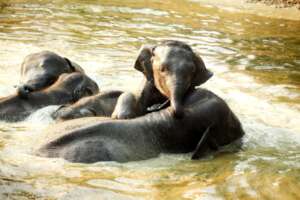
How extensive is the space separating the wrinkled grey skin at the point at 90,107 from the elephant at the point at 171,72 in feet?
1.44

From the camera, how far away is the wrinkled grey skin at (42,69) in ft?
31.5

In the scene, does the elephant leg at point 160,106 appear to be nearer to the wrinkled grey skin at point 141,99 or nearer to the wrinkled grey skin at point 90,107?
the wrinkled grey skin at point 141,99

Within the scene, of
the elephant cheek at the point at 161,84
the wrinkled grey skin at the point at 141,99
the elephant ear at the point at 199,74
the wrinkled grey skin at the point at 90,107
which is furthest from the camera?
the wrinkled grey skin at the point at 90,107

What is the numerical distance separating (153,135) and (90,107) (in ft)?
4.69

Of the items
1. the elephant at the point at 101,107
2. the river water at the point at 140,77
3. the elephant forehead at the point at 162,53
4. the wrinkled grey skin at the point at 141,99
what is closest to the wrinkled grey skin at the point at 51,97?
the river water at the point at 140,77

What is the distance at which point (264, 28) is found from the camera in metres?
19.2

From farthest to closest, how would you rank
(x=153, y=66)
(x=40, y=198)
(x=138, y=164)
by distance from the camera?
(x=153, y=66)
(x=138, y=164)
(x=40, y=198)

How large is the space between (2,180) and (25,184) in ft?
0.74

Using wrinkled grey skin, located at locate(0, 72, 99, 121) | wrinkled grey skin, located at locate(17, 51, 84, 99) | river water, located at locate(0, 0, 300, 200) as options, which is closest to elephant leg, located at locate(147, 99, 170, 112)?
river water, located at locate(0, 0, 300, 200)

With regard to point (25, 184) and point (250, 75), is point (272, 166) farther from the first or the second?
point (250, 75)

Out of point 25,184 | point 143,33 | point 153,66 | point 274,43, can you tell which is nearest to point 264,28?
point 274,43

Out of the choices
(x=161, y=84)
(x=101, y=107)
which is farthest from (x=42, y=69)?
(x=161, y=84)

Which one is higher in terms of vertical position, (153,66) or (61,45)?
(153,66)

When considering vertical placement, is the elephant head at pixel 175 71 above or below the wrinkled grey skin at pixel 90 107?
above
